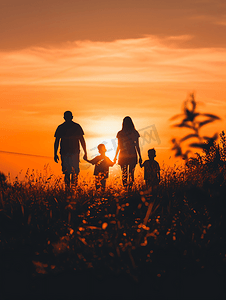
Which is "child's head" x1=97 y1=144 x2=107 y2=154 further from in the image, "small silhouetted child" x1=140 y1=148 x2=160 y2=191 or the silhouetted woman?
"small silhouetted child" x1=140 y1=148 x2=160 y2=191

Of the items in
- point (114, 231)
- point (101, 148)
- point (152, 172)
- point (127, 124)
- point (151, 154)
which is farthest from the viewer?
point (127, 124)

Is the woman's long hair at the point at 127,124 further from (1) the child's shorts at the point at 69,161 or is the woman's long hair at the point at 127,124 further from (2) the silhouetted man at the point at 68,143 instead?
(1) the child's shorts at the point at 69,161

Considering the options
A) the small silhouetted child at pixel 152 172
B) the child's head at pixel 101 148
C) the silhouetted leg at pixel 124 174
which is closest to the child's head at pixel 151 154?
the small silhouetted child at pixel 152 172

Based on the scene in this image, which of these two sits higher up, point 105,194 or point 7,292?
point 105,194

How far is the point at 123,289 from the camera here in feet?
12.2

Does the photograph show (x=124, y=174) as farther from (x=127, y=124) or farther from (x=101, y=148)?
(x=127, y=124)

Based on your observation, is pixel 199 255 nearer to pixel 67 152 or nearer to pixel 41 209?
pixel 41 209

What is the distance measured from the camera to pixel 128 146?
9.11m

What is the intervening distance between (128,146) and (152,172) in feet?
6.19

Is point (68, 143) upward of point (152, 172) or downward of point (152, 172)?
upward

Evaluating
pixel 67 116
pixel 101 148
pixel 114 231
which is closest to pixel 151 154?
pixel 101 148

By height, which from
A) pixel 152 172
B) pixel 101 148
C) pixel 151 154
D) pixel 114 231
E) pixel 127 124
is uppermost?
pixel 127 124

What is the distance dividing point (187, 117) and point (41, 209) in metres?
17.9

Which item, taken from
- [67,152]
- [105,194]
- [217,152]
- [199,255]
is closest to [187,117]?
[217,152]
